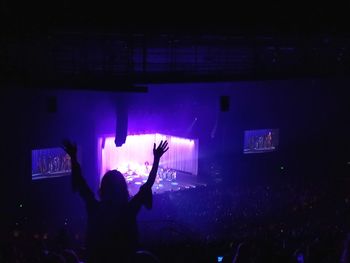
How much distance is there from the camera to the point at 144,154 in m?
16.6

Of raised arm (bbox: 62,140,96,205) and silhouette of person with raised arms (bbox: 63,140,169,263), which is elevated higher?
raised arm (bbox: 62,140,96,205)

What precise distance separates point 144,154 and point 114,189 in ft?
44.0

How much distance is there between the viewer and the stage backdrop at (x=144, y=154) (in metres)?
15.2

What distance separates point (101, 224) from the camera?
3.24m

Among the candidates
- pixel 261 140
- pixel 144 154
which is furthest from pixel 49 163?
pixel 261 140

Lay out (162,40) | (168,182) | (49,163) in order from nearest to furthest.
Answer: (162,40) < (49,163) < (168,182)

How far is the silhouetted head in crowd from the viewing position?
10.7ft

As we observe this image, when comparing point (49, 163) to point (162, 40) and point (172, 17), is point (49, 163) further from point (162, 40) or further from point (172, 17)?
point (172, 17)

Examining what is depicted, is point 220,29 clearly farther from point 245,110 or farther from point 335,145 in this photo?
point 335,145

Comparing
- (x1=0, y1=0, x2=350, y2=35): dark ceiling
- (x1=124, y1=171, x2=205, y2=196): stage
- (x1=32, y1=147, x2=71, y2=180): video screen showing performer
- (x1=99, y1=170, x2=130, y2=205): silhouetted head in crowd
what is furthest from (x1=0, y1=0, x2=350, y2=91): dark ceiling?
(x1=99, y1=170, x2=130, y2=205): silhouetted head in crowd

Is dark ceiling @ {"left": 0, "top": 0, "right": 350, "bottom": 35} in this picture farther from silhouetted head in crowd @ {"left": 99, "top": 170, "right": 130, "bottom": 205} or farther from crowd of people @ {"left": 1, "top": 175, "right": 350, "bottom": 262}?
silhouetted head in crowd @ {"left": 99, "top": 170, "right": 130, "bottom": 205}

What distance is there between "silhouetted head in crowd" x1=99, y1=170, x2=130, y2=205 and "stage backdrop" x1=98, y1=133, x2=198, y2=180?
36.5ft

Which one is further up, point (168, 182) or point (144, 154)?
point (144, 154)

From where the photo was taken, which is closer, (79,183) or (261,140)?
(79,183)
